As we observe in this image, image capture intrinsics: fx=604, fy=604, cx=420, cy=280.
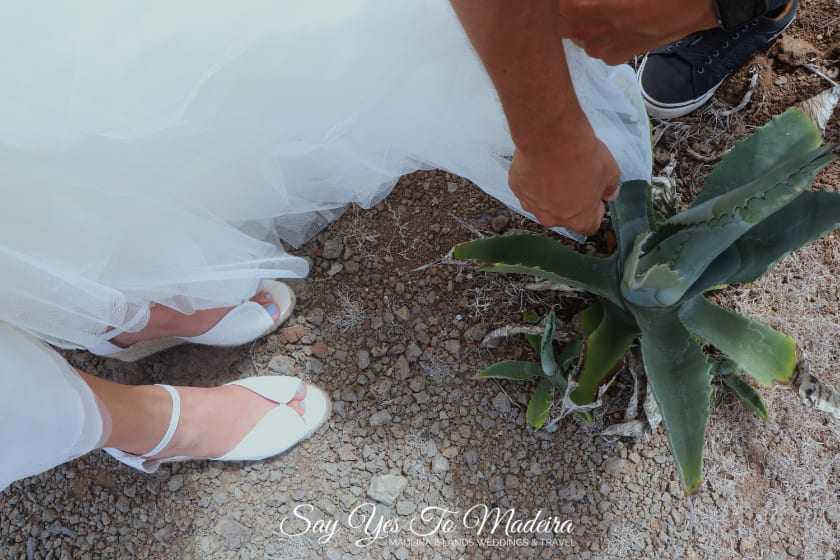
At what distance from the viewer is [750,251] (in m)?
0.96

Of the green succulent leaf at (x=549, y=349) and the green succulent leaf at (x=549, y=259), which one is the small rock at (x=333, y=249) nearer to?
the green succulent leaf at (x=549, y=259)

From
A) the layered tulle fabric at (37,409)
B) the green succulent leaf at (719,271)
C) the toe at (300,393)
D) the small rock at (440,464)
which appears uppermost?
the layered tulle fabric at (37,409)

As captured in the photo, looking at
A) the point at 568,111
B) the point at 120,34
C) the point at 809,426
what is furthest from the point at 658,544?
the point at 120,34

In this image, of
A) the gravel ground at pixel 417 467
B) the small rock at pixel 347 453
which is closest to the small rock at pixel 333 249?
the gravel ground at pixel 417 467

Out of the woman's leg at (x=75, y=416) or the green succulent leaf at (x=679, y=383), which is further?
the green succulent leaf at (x=679, y=383)

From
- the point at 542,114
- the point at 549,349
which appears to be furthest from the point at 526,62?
the point at 549,349

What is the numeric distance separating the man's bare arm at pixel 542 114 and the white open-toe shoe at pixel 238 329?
74cm

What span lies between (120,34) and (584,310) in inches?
37.9

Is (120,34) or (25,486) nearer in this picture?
(120,34)

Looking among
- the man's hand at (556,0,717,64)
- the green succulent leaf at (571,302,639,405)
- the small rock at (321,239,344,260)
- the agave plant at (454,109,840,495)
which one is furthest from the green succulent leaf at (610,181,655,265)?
the small rock at (321,239,344,260)

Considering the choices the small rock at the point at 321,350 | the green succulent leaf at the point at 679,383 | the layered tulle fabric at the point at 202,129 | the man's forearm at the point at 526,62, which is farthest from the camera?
the small rock at the point at 321,350

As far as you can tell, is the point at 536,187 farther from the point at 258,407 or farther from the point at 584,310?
the point at 258,407

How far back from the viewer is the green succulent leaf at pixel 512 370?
1266 mm

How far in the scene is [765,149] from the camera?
3.20 feet
